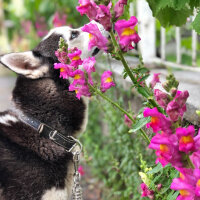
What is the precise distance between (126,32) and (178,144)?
579 mm

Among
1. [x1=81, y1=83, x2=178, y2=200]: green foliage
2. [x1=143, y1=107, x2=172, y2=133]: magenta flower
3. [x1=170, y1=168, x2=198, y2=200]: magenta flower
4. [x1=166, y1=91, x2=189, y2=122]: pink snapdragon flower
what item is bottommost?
[x1=81, y1=83, x2=178, y2=200]: green foliage

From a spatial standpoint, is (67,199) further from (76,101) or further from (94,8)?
(94,8)

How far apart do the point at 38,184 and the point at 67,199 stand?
0.35 metres

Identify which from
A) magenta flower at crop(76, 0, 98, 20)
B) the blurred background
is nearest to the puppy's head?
the blurred background

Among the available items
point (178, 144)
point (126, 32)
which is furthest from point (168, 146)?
point (126, 32)

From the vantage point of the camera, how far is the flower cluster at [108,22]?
4.38 feet

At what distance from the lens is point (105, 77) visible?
1.87m

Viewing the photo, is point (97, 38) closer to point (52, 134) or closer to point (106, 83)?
point (106, 83)

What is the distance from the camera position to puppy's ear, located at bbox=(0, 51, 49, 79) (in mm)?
2287

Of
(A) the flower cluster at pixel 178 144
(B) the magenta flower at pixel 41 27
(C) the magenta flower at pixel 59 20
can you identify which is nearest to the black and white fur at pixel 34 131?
(A) the flower cluster at pixel 178 144

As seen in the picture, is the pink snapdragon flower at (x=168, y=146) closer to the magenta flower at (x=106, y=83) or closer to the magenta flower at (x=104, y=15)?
the magenta flower at (x=104, y=15)

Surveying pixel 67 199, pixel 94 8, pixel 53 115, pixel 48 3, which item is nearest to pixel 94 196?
pixel 67 199

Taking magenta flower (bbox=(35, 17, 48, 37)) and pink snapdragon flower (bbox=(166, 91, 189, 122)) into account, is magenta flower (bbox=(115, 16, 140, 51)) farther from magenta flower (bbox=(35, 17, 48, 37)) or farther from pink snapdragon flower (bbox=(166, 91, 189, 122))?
magenta flower (bbox=(35, 17, 48, 37))

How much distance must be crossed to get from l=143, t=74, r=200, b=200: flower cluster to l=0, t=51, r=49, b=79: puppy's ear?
1.41 metres
